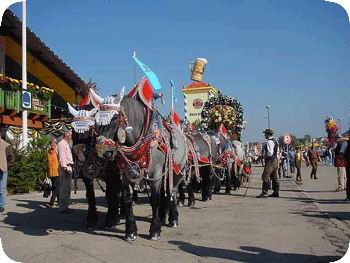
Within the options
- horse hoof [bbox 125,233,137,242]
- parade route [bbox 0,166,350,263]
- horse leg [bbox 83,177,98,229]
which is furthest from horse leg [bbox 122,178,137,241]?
horse leg [bbox 83,177,98,229]

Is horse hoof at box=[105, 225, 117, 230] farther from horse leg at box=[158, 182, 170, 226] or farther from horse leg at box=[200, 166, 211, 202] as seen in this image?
horse leg at box=[200, 166, 211, 202]

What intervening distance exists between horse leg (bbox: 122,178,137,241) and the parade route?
16 centimetres

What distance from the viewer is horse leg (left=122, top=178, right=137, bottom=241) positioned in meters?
5.84

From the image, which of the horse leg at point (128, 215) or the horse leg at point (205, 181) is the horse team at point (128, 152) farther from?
the horse leg at point (205, 181)

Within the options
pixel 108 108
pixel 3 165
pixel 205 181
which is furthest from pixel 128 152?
pixel 205 181

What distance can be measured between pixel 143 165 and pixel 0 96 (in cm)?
1045

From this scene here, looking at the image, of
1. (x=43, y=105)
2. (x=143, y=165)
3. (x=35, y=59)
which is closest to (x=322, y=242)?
(x=143, y=165)

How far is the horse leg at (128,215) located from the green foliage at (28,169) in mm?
6913

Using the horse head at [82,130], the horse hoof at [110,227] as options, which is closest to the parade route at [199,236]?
the horse hoof at [110,227]

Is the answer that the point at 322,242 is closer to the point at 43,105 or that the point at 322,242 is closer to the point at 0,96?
the point at 0,96

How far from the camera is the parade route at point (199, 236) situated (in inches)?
194

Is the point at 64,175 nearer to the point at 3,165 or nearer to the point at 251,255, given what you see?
the point at 3,165

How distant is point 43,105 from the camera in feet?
57.5

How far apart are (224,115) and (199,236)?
8677 mm
